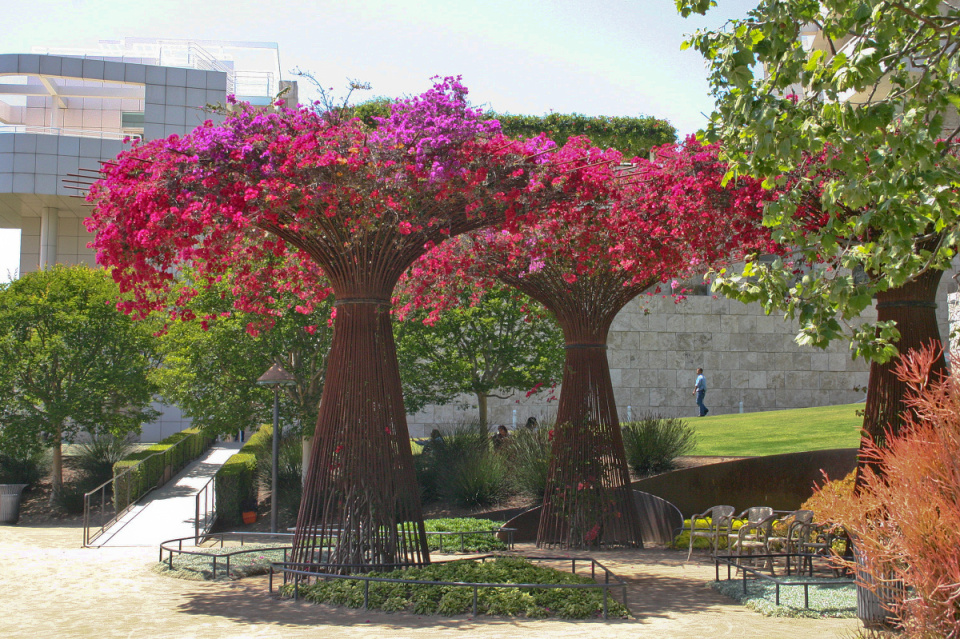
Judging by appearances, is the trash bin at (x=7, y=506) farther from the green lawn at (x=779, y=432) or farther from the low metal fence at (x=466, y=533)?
the green lawn at (x=779, y=432)

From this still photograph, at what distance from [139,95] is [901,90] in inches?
1309

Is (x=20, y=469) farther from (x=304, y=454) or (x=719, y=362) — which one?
(x=719, y=362)

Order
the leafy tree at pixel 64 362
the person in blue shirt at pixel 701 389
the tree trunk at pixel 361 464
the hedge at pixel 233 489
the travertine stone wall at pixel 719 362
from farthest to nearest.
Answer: the travertine stone wall at pixel 719 362, the person in blue shirt at pixel 701 389, the leafy tree at pixel 64 362, the hedge at pixel 233 489, the tree trunk at pixel 361 464

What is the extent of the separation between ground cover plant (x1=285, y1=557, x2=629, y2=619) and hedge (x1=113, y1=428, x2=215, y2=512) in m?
10.6

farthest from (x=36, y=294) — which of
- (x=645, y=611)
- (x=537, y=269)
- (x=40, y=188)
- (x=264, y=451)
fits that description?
(x=645, y=611)

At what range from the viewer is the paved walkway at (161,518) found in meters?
15.2

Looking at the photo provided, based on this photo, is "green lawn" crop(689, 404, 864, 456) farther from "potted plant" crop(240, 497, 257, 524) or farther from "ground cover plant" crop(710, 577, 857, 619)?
"potted plant" crop(240, 497, 257, 524)

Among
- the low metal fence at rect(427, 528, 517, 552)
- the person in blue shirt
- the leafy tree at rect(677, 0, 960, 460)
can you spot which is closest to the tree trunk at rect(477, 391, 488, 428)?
the low metal fence at rect(427, 528, 517, 552)

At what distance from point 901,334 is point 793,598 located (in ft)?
9.40

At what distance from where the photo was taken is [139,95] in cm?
3359

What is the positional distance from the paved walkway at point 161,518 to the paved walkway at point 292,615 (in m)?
4.36

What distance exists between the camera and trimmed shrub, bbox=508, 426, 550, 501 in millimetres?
14664

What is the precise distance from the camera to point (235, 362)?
1784cm

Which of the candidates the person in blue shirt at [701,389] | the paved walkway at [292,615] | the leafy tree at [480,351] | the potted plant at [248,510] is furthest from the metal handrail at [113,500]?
the person in blue shirt at [701,389]
